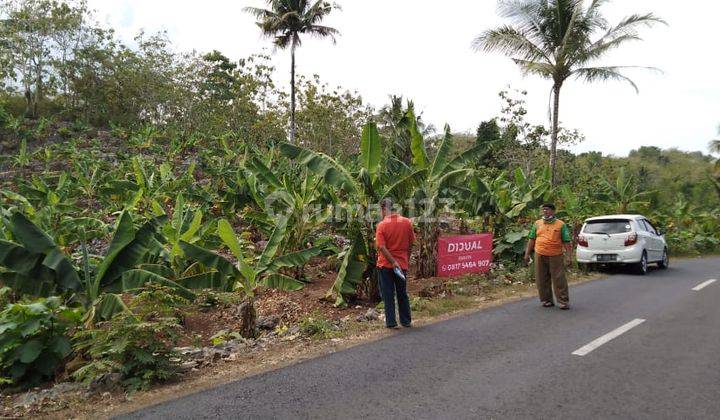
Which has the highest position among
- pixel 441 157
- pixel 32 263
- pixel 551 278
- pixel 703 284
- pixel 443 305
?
pixel 441 157

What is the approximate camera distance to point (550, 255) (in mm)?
8562

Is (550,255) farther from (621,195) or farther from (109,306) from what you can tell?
(621,195)

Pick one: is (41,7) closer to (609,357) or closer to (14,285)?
(14,285)

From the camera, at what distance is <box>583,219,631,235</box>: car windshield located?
1352 centimetres

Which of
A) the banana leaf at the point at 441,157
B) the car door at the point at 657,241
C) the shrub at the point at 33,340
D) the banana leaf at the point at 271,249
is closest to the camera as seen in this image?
the shrub at the point at 33,340

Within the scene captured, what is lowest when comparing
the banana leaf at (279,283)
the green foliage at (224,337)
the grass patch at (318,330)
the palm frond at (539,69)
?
the green foliage at (224,337)

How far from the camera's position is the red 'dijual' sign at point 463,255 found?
10.4 meters

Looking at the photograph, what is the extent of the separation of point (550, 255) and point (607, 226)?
6.31m

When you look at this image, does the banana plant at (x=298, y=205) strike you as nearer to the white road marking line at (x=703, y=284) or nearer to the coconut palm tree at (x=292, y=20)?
the white road marking line at (x=703, y=284)

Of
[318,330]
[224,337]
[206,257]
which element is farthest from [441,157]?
[224,337]

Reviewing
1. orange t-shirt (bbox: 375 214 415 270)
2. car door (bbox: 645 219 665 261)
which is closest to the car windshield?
car door (bbox: 645 219 665 261)

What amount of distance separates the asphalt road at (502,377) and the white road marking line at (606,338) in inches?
2.0

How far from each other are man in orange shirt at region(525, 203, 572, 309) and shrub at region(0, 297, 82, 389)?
6877mm

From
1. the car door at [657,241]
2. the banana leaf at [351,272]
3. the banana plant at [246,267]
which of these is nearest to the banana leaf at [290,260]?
the banana plant at [246,267]
